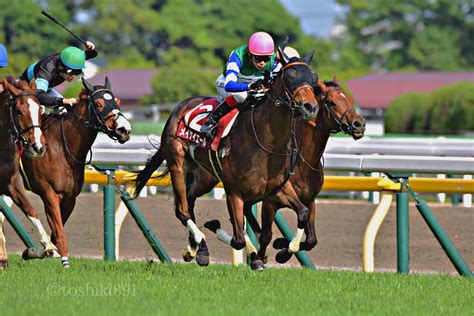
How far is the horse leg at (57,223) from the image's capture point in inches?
369

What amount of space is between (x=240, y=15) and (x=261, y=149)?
279 ft

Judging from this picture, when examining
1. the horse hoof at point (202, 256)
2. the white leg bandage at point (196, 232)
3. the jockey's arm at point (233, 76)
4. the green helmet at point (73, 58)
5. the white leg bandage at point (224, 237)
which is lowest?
the horse hoof at point (202, 256)

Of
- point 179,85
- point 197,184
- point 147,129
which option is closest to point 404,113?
point 147,129

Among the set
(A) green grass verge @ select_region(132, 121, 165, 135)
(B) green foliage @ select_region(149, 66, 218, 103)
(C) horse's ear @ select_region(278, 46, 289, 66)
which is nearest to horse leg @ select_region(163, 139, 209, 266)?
(C) horse's ear @ select_region(278, 46, 289, 66)

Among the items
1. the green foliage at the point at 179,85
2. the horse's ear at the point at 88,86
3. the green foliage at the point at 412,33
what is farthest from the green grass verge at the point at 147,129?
the green foliage at the point at 412,33

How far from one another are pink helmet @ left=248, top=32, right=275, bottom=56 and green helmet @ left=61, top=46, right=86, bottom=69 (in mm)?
1462

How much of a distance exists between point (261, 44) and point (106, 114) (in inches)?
52.3

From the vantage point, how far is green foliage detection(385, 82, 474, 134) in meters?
28.6

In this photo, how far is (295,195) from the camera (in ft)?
30.2

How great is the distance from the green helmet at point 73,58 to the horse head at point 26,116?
0.47 meters

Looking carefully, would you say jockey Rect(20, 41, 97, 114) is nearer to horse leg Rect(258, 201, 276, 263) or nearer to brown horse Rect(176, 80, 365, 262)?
brown horse Rect(176, 80, 365, 262)

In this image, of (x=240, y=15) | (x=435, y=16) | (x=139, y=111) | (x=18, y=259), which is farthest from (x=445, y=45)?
(x=18, y=259)

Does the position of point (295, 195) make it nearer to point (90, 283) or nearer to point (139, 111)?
point (90, 283)

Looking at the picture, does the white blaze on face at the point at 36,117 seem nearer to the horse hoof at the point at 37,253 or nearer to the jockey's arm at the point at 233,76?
the horse hoof at the point at 37,253
